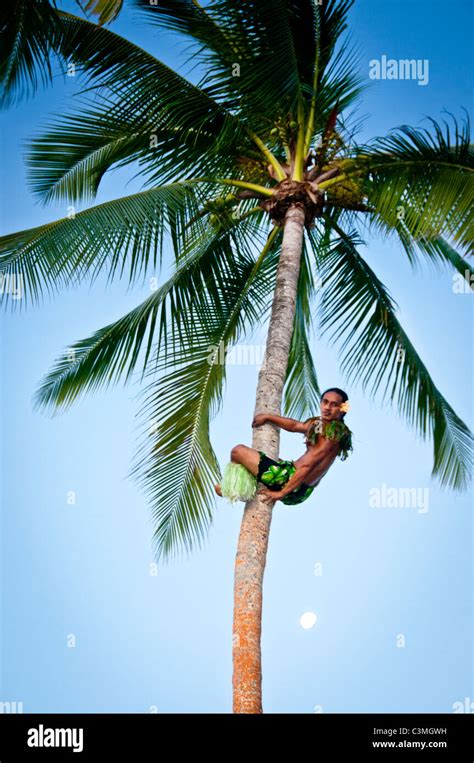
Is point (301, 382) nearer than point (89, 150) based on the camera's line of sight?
No

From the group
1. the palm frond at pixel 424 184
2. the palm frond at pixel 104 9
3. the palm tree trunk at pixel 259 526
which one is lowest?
the palm tree trunk at pixel 259 526

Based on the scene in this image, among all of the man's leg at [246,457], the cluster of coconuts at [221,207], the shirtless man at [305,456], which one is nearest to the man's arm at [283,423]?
the shirtless man at [305,456]

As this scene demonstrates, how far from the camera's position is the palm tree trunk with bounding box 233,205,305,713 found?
6.68m

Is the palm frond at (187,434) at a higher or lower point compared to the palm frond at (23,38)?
lower

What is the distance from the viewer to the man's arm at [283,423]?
7.57 meters

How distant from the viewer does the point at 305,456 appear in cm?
750

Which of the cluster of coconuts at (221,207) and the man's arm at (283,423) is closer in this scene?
the man's arm at (283,423)

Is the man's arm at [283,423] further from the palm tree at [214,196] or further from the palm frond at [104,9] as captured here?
the palm frond at [104,9]

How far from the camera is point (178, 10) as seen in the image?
938cm
